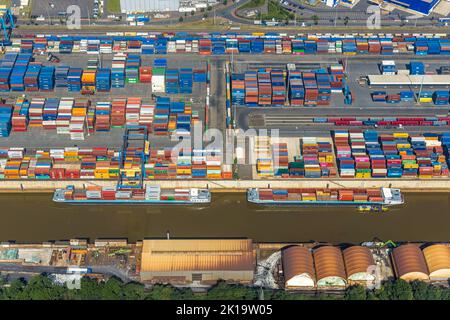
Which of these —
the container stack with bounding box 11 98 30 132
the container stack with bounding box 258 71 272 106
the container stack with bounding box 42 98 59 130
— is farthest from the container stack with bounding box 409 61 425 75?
the container stack with bounding box 11 98 30 132

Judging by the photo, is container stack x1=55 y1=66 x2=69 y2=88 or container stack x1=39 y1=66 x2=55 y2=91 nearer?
container stack x1=39 y1=66 x2=55 y2=91

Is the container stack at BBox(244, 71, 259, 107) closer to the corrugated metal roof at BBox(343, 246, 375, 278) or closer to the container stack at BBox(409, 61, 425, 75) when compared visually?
the container stack at BBox(409, 61, 425, 75)

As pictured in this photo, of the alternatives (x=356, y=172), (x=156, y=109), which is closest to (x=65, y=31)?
(x=156, y=109)

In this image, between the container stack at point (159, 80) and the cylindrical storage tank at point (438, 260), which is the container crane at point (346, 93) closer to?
the container stack at point (159, 80)
